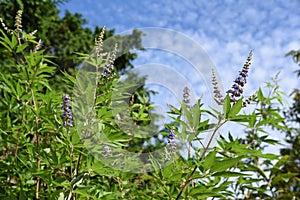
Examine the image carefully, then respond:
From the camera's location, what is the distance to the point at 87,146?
1820 millimetres

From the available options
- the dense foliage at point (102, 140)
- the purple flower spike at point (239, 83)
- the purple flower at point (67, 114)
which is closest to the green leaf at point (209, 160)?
the dense foliage at point (102, 140)

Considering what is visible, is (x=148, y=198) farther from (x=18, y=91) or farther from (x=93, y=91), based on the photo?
(x=18, y=91)

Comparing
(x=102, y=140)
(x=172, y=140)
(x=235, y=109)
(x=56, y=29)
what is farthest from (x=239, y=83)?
(x=56, y=29)

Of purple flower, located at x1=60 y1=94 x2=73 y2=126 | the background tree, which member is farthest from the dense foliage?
the background tree

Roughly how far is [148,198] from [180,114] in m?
0.54

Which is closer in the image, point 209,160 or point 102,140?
point 209,160

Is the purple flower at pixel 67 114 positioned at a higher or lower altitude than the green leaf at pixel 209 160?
higher

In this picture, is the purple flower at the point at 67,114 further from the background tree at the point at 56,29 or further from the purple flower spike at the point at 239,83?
the background tree at the point at 56,29

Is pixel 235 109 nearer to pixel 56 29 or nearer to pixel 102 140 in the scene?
pixel 102 140

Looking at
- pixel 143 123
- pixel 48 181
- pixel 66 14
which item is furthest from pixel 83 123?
pixel 66 14

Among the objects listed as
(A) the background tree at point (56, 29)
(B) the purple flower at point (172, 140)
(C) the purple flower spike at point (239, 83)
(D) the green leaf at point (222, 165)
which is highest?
(A) the background tree at point (56, 29)

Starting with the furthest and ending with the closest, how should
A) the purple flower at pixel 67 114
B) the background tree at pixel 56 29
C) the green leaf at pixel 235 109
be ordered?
the background tree at pixel 56 29
the purple flower at pixel 67 114
the green leaf at pixel 235 109

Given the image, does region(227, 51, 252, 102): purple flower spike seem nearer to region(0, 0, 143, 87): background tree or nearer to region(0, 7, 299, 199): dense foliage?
region(0, 7, 299, 199): dense foliage

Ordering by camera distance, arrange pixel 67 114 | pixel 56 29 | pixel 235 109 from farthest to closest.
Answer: pixel 56 29, pixel 67 114, pixel 235 109
